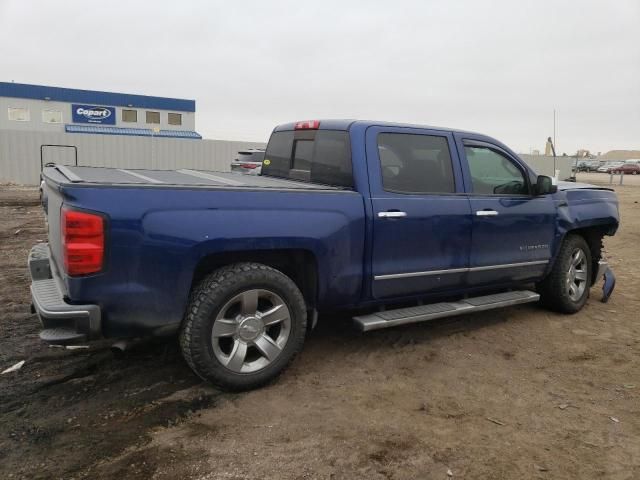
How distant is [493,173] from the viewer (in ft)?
Answer: 16.6

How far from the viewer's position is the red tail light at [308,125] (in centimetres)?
476

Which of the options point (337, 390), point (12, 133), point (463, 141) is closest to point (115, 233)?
point (337, 390)

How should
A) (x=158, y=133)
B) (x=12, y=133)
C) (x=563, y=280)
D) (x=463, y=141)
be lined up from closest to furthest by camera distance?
(x=463, y=141) → (x=563, y=280) → (x=12, y=133) → (x=158, y=133)

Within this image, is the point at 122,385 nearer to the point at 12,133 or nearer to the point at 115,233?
the point at 115,233

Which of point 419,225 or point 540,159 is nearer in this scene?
point 419,225

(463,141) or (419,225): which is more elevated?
(463,141)

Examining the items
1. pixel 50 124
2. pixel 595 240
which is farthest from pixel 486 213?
pixel 50 124

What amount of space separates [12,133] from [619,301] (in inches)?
856

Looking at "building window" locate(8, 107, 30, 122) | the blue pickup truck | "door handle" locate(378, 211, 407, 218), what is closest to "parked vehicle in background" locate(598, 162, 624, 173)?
"building window" locate(8, 107, 30, 122)

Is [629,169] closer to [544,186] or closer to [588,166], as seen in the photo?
[588,166]

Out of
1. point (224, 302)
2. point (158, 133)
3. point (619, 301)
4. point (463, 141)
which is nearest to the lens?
point (224, 302)

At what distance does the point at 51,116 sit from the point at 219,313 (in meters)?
44.4

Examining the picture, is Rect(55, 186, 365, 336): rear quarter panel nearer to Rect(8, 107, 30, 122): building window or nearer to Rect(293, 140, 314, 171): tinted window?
Rect(293, 140, 314, 171): tinted window

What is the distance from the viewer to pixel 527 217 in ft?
16.7
